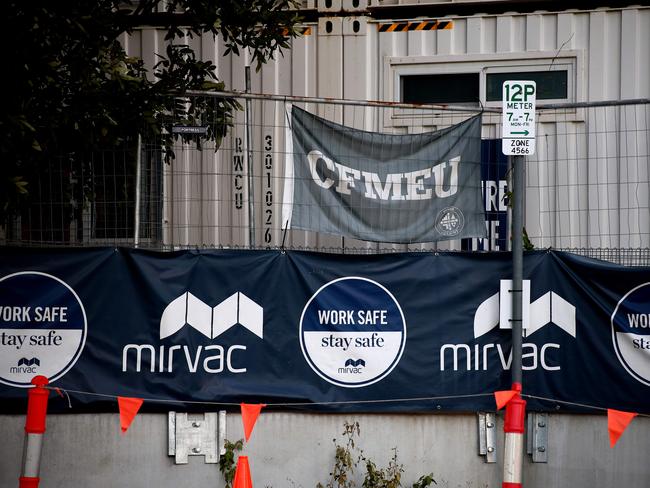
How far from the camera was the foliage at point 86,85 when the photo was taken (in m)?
7.64

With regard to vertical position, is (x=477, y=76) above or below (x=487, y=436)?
above

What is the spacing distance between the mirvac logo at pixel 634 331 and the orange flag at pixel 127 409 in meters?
4.31

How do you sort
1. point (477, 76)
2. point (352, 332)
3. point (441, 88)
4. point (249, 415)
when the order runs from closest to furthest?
1. point (249, 415)
2. point (352, 332)
3. point (477, 76)
4. point (441, 88)

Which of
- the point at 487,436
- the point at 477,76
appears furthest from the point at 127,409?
the point at 477,76

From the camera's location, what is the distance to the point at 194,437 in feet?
27.9

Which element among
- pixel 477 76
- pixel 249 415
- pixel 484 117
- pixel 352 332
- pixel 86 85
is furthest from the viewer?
pixel 477 76

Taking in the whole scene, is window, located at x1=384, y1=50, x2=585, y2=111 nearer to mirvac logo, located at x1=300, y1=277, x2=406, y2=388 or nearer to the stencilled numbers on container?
the stencilled numbers on container

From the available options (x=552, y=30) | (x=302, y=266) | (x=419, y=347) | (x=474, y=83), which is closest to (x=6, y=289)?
(x=302, y=266)

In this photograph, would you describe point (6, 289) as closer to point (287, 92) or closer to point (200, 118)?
point (200, 118)

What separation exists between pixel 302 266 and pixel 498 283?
1.81 meters

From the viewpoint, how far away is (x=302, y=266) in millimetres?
8711

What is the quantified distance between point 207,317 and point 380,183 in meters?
2.01

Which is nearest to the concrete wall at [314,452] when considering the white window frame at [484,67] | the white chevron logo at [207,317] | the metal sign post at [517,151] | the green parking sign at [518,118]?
the metal sign post at [517,151]

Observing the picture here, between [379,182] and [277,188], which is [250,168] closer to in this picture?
[379,182]
